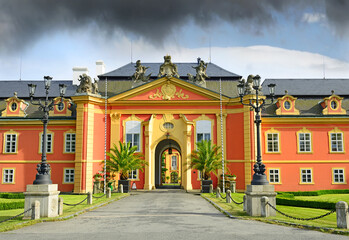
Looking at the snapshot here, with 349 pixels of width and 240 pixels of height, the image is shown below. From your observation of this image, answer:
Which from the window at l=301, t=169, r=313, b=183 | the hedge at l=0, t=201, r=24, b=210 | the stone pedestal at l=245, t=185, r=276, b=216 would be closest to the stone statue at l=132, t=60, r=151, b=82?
the window at l=301, t=169, r=313, b=183

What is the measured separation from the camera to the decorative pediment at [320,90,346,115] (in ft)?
111

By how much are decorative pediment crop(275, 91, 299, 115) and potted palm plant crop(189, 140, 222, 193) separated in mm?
7511

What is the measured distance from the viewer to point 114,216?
616 inches

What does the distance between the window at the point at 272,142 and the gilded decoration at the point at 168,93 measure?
28.6 ft

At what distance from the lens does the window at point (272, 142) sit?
Result: 3356 centimetres

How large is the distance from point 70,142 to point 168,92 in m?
10.3

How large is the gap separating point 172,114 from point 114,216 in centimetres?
1896

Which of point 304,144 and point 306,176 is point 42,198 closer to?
point 306,176

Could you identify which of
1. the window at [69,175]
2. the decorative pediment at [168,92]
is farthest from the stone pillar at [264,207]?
the window at [69,175]

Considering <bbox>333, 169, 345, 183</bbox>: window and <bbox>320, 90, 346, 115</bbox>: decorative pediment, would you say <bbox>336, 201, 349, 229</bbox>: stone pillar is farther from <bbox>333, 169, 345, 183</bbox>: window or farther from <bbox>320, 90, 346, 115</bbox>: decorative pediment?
<bbox>320, 90, 346, 115</bbox>: decorative pediment

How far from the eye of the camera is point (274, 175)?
33.2 meters

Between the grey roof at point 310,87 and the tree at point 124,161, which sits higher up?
the grey roof at point 310,87

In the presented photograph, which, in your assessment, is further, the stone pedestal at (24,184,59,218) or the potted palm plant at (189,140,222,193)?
the potted palm plant at (189,140,222,193)

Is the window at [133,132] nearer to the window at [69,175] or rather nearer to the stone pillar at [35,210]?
the window at [69,175]
